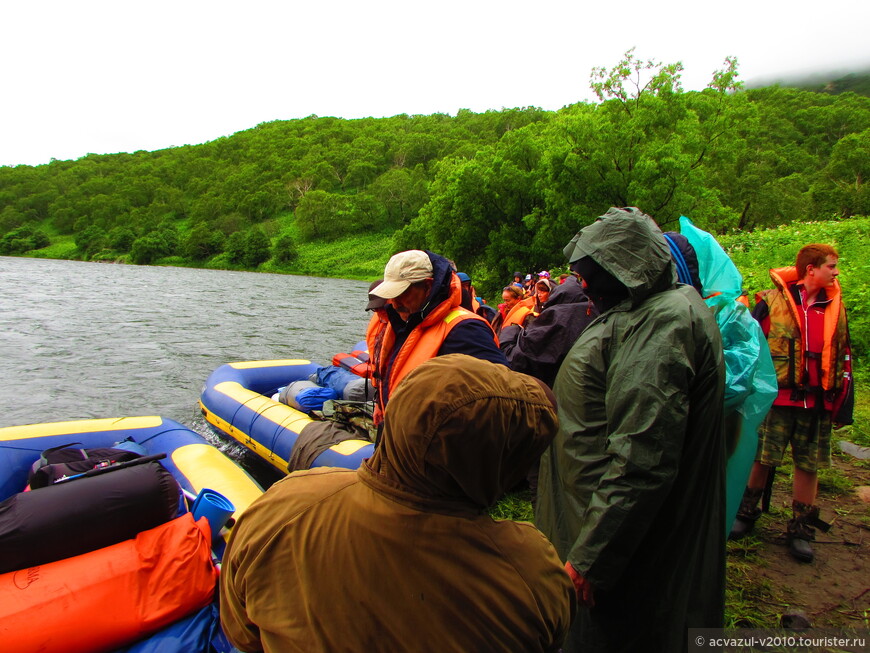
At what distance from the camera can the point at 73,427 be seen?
498 cm

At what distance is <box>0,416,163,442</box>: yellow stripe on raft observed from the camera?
174 inches

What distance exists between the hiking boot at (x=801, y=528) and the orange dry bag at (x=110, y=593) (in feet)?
11.8

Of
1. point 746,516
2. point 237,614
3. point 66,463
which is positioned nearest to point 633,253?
point 237,614

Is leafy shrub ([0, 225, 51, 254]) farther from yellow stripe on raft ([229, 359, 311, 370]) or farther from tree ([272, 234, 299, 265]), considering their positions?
yellow stripe on raft ([229, 359, 311, 370])

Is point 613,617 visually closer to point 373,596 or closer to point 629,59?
point 373,596

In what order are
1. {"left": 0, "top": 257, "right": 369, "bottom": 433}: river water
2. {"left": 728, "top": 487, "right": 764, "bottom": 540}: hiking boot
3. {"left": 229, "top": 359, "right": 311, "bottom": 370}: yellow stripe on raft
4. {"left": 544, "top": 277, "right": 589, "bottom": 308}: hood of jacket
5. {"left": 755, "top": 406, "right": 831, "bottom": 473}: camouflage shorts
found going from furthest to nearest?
{"left": 0, "top": 257, "right": 369, "bottom": 433}: river water, {"left": 229, "top": 359, "right": 311, "bottom": 370}: yellow stripe on raft, {"left": 544, "top": 277, "right": 589, "bottom": 308}: hood of jacket, {"left": 728, "top": 487, "right": 764, "bottom": 540}: hiking boot, {"left": 755, "top": 406, "right": 831, "bottom": 473}: camouflage shorts

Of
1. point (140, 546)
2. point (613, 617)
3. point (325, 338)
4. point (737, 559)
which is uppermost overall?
point (613, 617)

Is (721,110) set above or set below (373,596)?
above

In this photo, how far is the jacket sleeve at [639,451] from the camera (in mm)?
1563

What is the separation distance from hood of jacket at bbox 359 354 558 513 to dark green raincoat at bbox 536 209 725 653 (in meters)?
0.75

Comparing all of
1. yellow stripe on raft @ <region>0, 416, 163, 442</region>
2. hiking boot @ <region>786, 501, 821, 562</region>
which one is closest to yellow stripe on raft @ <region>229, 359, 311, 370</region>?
yellow stripe on raft @ <region>0, 416, 163, 442</region>

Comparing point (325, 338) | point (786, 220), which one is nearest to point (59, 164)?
point (325, 338)

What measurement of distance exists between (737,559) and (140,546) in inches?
142

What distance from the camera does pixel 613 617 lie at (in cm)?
176
